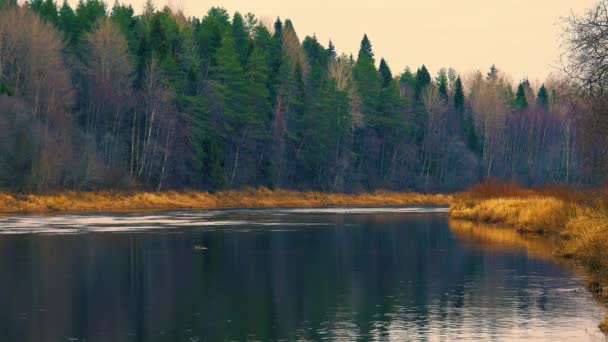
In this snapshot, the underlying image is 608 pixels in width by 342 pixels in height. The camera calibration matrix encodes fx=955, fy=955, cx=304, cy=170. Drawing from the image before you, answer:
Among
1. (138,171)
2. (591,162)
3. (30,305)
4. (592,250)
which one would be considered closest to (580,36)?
(591,162)

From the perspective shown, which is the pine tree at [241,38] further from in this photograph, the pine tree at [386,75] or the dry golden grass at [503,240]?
the dry golden grass at [503,240]

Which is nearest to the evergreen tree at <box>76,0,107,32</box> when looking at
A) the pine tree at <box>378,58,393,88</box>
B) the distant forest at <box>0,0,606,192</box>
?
the distant forest at <box>0,0,606,192</box>

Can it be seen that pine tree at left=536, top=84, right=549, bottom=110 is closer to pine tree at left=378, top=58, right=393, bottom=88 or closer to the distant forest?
the distant forest

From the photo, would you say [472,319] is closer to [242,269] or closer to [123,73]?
[242,269]

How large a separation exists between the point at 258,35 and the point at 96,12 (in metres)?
26.3

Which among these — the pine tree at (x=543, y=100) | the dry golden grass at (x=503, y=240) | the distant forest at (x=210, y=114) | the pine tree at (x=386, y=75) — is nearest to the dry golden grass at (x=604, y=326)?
the dry golden grass at (x=503, y=240)

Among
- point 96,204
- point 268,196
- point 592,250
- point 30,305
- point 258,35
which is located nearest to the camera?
point 30,305

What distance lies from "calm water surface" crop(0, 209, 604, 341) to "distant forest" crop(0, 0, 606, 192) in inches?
1202

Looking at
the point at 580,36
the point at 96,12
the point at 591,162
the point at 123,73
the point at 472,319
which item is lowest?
the point at 472,319

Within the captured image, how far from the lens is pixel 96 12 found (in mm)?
117250

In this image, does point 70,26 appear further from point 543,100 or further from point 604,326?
point 543,100

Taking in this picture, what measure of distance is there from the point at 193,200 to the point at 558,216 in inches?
2017

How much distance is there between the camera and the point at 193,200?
93.1 metres

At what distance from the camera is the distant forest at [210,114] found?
284 ft
